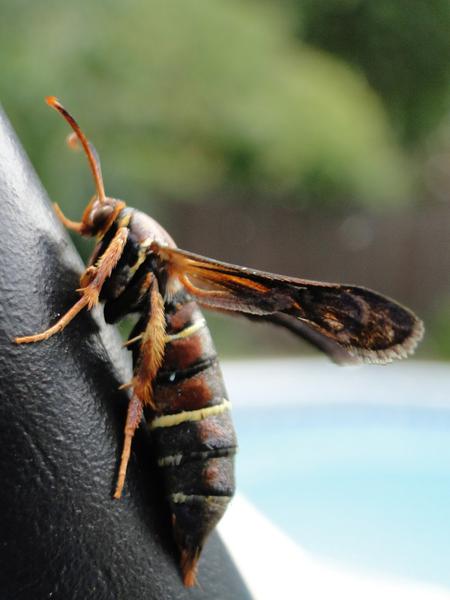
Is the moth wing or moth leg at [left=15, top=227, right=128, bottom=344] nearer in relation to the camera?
moth leg at [left=15, top=227, right=128, bottom=344]

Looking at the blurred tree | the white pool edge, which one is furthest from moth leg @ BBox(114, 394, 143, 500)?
the blurred tree

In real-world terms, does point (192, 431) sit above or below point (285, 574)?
above

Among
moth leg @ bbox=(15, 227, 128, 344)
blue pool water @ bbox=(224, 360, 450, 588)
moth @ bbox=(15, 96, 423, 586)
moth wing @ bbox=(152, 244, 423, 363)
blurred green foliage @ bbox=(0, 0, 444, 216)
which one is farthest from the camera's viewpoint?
blurred green foliage @ bbox=(0, 0, 444, 216)

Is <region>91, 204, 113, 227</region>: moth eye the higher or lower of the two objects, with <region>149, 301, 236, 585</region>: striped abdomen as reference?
higher

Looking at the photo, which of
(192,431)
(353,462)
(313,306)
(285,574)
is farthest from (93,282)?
(353,462)

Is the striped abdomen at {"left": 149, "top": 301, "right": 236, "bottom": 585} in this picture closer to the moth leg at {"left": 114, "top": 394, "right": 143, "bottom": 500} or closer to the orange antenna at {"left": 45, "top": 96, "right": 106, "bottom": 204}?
the moth leg at {"left": 114, "top": 394, "right": 143, "bottom": 500}

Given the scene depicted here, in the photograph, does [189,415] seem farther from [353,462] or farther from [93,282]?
[353,462]
